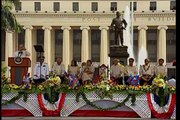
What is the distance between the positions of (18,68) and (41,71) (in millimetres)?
2144

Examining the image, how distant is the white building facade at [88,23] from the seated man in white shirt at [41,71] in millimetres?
76835

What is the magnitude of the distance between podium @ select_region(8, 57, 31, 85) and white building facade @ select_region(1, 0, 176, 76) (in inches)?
2960

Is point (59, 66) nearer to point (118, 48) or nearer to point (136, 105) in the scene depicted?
point (136, 105)

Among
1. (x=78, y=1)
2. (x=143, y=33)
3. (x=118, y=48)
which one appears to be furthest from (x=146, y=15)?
(x=118, y=48)

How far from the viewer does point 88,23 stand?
321ft

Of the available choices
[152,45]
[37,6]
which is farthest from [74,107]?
[152,45]

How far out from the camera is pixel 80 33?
339 ft

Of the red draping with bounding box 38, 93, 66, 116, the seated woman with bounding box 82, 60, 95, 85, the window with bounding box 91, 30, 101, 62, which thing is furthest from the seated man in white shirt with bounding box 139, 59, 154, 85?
the window with bounding box 91, 30, 101, 62

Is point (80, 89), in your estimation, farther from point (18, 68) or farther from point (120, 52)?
point (120, 52)

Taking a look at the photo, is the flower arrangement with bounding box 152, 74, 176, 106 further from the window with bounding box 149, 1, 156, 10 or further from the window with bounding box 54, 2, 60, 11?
the window with bounding box 54, 2, 60, 11

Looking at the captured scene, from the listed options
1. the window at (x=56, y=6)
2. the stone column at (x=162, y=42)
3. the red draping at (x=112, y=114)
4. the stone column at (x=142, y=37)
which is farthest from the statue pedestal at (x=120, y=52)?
the window at (x=56, y=6)

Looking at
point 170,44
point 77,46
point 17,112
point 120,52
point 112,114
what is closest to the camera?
point 112,114

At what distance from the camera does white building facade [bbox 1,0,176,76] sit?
96.9 meters

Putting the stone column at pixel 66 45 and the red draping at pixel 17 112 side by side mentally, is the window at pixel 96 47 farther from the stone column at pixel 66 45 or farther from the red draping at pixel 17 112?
the red draping at pixel 17 112
